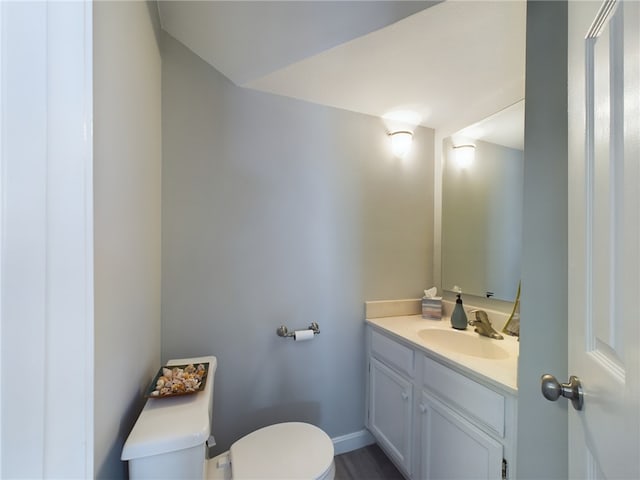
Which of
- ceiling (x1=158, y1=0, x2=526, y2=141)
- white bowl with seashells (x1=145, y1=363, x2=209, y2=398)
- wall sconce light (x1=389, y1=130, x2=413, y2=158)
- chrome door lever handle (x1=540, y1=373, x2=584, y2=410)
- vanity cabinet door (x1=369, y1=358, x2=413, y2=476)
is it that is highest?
ceiling (x1=158, y1=0, x2=526, y2=141)

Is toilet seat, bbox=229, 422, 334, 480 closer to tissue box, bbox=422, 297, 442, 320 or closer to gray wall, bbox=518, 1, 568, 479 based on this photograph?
gray wall, bbox=518, 1, 568, 479

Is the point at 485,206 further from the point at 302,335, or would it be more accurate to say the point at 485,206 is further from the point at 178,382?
the point at 178,382

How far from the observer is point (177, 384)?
0.90m

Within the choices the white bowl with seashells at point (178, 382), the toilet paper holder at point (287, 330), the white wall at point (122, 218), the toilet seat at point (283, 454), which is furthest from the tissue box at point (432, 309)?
the white wall at point (122, 218)

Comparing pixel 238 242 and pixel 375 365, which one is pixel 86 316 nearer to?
pixel 238 242

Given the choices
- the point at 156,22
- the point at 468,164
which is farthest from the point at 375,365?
the point at 156,22

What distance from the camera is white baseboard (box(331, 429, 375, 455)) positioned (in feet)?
5.43

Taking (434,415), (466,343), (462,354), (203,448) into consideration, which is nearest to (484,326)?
(466,343)

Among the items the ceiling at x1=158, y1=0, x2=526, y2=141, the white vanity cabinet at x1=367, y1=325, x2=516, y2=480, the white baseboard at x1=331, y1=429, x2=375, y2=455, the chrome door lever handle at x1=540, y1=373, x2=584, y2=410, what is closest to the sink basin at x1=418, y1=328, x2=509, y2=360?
the white vanity cabinet at x1=367, y1=325, x2=516, y2=480

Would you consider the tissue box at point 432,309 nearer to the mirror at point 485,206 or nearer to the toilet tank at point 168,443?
the mirror at point 485,206

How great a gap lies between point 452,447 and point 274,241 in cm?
125

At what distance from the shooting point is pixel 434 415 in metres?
1.20

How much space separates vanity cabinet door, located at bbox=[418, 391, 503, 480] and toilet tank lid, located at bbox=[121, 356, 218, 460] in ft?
3.14

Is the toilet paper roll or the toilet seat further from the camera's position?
the toilet paper roll
